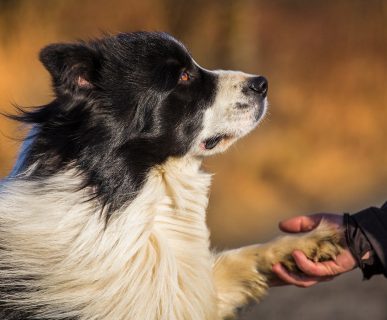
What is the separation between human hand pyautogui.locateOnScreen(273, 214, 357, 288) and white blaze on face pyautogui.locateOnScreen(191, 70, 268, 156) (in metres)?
0.56

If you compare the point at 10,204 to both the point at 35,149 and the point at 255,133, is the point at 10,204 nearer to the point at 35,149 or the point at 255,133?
the point at 35,149

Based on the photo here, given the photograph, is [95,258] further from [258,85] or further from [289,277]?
[258,85]

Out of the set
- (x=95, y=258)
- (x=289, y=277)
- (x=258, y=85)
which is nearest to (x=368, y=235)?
(x=289, y=277)

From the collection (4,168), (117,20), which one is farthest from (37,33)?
(4,168)

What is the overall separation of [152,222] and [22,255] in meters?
0.65

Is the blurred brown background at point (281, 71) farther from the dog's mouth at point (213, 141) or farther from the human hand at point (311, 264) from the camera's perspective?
the human hand at point (311, 264)

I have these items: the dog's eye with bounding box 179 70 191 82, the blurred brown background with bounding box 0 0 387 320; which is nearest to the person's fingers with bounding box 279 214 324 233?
the dog's eye with bounding box 179 70 191 82

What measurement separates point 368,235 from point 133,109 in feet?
4.26

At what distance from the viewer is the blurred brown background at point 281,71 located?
8.96 meters

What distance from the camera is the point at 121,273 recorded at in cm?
355

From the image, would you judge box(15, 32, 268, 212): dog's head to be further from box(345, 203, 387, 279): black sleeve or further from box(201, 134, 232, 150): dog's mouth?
box(345, 203, 387, 279): black sleeve

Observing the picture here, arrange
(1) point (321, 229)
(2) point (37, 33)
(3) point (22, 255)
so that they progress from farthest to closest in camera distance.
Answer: (2) point (37, 33), (1) point (321, 229), (3) point (22, 255)

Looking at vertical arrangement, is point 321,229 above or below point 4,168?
above

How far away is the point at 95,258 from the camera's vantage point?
350cm
